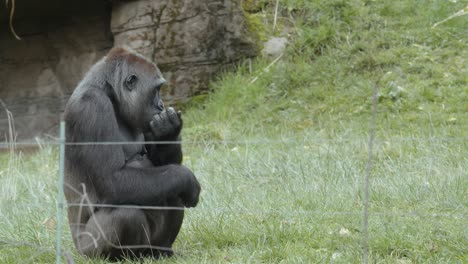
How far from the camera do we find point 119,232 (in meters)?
4.36

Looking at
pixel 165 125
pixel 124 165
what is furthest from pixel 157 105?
pixel 124 165

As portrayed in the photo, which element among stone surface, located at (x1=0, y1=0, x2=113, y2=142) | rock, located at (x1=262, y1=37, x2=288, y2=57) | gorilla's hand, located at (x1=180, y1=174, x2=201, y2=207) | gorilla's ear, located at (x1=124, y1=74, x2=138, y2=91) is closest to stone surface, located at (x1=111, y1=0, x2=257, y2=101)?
rock, located at (x1=262, y1=37, x2=288, y2=57)

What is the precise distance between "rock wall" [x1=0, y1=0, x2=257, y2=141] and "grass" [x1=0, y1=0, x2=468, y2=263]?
1.23 ft

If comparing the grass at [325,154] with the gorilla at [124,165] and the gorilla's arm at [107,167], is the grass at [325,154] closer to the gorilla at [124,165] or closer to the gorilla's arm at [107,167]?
the gorilla at [124,165]

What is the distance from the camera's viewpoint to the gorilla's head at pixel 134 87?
4648 mm

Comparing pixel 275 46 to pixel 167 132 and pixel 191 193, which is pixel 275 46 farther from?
pixel 191 193

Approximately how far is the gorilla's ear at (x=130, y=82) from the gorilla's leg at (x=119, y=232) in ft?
2.51

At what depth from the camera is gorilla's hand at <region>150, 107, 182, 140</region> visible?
4.55 metres

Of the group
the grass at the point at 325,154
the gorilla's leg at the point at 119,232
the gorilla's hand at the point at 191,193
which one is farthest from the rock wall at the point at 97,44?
the gorilla's leg at the point at 119,232

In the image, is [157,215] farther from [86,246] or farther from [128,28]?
[128,28]

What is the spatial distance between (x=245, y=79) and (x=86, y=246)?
5.49m

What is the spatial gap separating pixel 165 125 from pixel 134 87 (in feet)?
1.09

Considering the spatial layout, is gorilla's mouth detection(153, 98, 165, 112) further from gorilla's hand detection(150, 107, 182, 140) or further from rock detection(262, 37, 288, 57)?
rock detection(262, 37, 288, 57)

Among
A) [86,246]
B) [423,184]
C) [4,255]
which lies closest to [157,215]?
[86,246]
